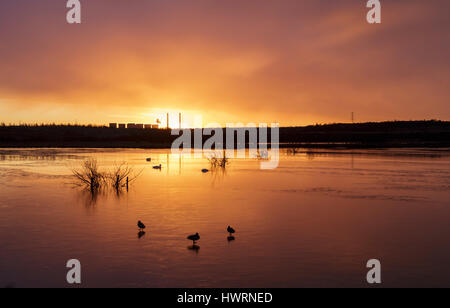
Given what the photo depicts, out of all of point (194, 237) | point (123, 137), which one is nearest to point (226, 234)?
point (194, 237)

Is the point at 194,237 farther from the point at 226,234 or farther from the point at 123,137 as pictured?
the point at 123,137

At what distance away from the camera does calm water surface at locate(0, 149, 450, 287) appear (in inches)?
384

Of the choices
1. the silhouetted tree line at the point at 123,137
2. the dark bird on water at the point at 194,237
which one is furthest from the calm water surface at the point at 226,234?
the silhouetted tree line at the point at 123,137

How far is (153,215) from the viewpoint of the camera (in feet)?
51.9

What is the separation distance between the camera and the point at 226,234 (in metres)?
13.2

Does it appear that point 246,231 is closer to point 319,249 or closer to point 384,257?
point 319,249

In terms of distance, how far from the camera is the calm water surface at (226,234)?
9766 millimetres

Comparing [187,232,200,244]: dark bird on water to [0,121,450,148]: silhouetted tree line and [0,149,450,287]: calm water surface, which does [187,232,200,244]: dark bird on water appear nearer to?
[0,149,450,287]: calm water surface

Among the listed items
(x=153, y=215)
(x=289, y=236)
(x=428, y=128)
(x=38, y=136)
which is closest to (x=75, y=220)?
(x=153, y=215)

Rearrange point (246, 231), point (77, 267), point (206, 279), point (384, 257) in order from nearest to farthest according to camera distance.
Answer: point (206, 279)
point (77, 267)
point (384, 257)
point (246, 231)

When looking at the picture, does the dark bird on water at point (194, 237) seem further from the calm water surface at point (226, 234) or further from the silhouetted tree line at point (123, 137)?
the silhouetted tree line at point (123, 137)

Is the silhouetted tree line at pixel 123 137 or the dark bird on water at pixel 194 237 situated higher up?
the silhouetted tree line at pixel 123 137

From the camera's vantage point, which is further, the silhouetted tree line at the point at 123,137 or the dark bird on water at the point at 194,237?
the silhouetted tree line at the point at 123,137
